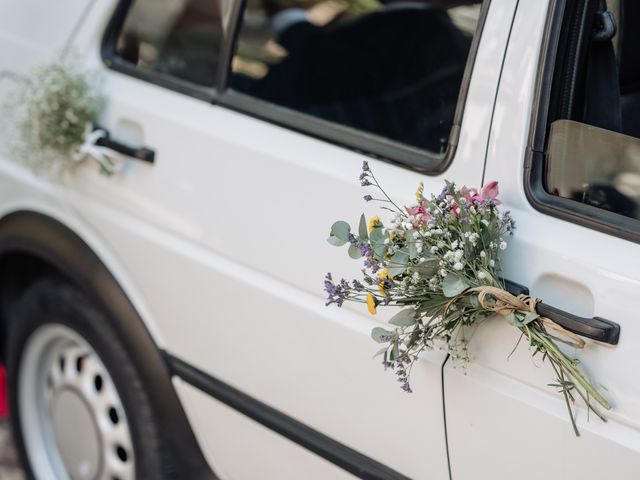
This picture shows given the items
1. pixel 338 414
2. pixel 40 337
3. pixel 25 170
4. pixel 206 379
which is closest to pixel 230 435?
pixel 206 379

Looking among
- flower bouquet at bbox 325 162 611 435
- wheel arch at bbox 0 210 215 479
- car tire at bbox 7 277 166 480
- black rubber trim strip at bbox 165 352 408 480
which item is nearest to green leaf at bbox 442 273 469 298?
flower bouquet at bbox 325 162 611 435

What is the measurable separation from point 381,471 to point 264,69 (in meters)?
1.40

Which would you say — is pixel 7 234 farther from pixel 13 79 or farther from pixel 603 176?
pixel 603 176

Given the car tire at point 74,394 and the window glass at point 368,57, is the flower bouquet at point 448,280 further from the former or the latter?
the window glass at point 368,57

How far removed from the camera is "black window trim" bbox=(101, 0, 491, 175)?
1.83 metres

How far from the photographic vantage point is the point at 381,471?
1.97 meters

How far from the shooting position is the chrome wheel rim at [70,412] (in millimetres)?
2676

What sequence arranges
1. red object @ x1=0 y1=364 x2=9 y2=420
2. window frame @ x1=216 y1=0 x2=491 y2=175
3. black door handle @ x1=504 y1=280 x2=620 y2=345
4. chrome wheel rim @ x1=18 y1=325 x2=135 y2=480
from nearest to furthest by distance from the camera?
1. black door handle @ x1=504 y1=280 x2=620 y2=345
2. window frame @ x1=216 y1=0 x2=491 y2=175
3. chrome wheel rim @ x1=18 y1=325 x2=135 y2=480
4. red object @ x1=0 y1=364 x2=9 y2=420

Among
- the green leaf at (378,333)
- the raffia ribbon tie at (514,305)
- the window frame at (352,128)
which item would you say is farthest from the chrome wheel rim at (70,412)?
the raffia ribbon tie at (514,305)

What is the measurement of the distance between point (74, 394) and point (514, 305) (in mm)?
1558

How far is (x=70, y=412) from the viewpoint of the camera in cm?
278

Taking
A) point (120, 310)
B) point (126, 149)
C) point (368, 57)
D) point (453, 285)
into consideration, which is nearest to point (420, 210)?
point (453, 285)

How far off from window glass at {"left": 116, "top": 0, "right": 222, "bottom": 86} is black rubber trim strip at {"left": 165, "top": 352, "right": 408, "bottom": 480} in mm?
738

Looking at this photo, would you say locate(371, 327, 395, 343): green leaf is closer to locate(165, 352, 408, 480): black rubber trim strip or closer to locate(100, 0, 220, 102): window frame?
locate(165, 352, 408, 480): black rubber trim strip
